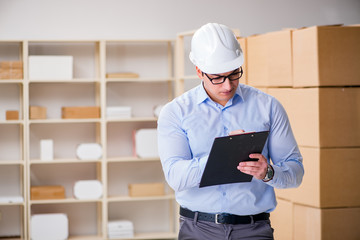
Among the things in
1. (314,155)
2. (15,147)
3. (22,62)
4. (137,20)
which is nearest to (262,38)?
(314,155)

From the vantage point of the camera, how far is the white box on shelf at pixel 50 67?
4.85 meters

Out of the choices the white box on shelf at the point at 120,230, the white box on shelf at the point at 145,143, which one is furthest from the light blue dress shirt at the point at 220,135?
the white box on shelf at the point at 120,230

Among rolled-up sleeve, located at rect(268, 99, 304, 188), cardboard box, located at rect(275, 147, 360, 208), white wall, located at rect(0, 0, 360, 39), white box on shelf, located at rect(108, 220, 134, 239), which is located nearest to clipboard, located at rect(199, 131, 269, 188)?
rolled-up sleeve, located at rect(268, 99, 304, 188)

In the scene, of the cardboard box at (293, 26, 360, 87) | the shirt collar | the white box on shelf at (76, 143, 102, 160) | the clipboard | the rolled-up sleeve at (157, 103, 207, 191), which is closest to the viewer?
the clipboard

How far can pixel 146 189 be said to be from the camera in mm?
5043

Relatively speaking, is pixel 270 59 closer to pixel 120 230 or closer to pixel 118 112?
pixel 118 112

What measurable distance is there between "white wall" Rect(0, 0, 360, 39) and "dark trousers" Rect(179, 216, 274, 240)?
140 inches

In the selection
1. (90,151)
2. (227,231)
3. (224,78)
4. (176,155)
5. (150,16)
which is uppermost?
(150,16)

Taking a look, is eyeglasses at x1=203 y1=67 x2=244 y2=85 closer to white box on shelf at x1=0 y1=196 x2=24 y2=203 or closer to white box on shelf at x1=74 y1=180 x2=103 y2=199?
white box on shelf at x1=74 y1=180 x2=103 y2=199

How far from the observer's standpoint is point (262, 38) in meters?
3.73

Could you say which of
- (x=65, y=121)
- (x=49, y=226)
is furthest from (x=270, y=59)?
(x=49, y=226)

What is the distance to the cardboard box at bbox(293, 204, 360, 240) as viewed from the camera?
10.8 feet

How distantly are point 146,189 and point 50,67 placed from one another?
4.55 feet

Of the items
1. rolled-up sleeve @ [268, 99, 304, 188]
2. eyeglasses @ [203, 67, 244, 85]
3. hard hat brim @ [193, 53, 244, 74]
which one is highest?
hard hat brim @ [193, 53, 244, 74]
